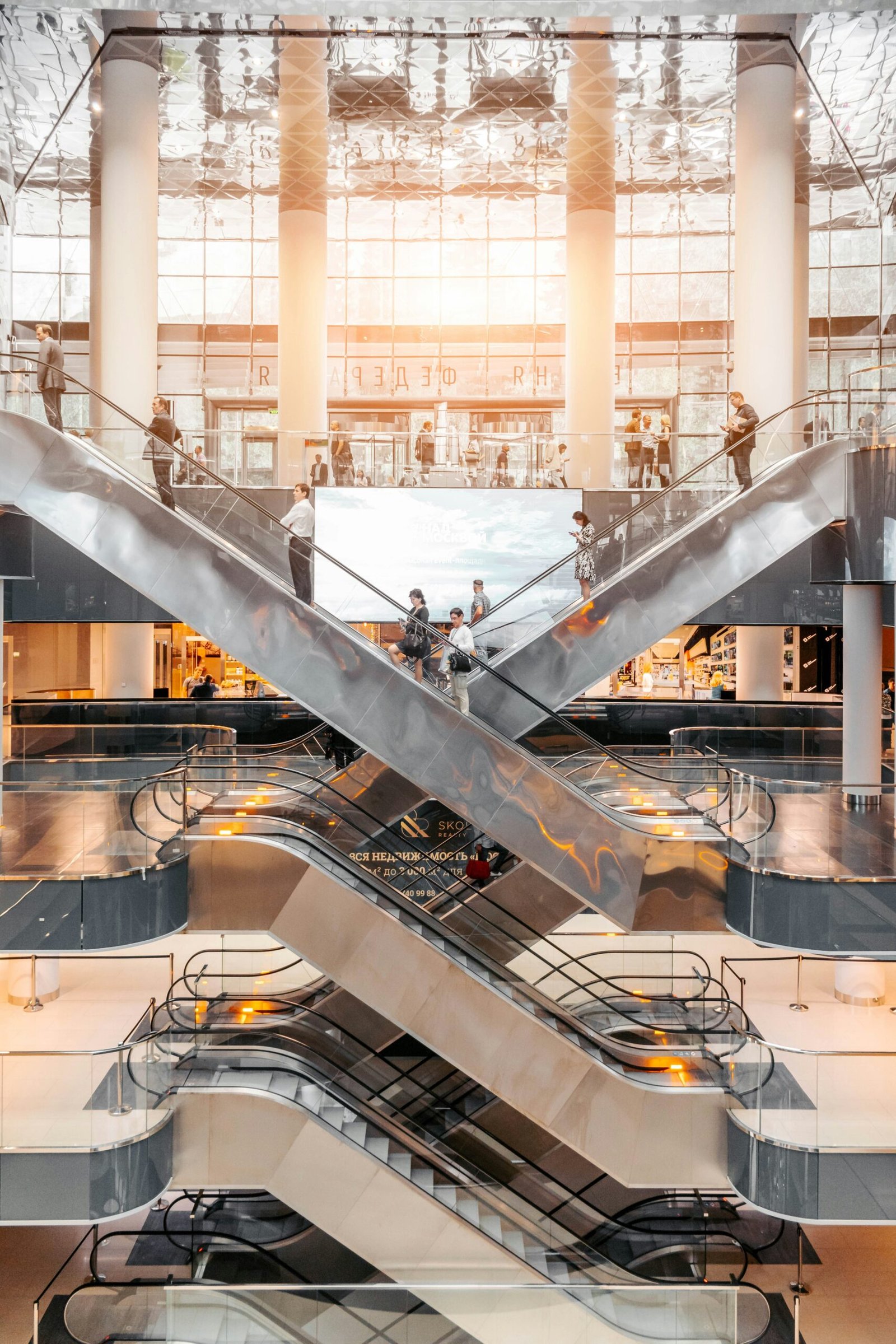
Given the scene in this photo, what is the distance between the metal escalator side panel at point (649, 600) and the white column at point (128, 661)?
11471mm

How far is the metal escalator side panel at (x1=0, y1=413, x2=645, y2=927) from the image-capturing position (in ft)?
40.6

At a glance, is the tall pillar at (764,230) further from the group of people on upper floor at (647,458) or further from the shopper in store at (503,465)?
the shopper in store at (503,465)

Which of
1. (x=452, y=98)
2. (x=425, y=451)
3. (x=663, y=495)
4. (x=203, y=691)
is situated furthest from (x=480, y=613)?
(x=452, y=98)

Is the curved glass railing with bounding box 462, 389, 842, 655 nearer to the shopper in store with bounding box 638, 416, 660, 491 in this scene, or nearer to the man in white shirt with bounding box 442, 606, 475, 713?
the man in white shirt with bounding box 442, 606, 475, 713

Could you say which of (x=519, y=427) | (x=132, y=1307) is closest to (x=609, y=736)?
(x=519, y=427)

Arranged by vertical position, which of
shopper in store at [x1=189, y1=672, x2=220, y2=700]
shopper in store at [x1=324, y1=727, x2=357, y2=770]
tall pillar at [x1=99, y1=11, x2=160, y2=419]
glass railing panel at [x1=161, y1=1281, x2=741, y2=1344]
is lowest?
glass railing panel at [x1=161, y1=1281, x2=741, y2=1344]

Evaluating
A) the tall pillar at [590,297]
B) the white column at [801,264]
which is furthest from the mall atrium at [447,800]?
the tall pillar at [590,297]

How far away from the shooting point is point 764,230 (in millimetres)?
21172

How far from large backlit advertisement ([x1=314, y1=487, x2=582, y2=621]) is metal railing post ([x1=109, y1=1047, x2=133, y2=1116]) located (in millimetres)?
10958

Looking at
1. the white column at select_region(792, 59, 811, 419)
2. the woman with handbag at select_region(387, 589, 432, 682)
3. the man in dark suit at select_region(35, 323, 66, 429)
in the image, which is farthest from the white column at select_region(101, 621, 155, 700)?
the white column at select_region(792, 59, 811, 419)

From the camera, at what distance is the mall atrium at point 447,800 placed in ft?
38.0

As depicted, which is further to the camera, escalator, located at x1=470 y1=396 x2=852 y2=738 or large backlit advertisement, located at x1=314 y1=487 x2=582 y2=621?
large backlit advertisement, located at x1=314 y1=487 x2=582 y2=621

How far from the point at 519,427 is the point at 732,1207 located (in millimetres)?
13316

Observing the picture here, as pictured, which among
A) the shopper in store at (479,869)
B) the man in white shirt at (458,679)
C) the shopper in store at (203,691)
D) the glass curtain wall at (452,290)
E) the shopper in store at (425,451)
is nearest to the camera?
the man in white shirt at (458,679)
